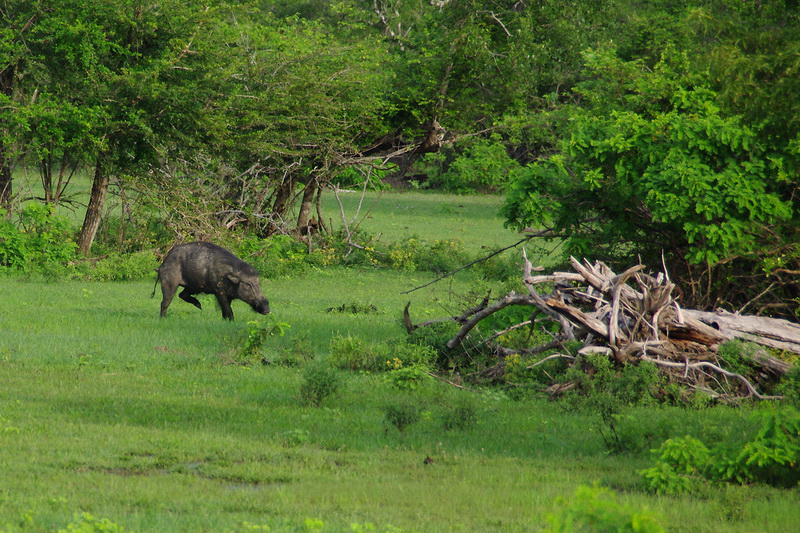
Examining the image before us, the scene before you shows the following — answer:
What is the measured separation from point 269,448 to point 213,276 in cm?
800

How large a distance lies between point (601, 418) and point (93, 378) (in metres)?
5.55

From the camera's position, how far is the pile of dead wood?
1031 centimetres

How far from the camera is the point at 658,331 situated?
34.2 ft

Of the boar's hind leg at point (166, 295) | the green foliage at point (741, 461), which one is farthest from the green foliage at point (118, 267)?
the green foliage at point (741, 461)

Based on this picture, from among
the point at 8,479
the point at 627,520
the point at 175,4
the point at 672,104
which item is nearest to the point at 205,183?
the point at 175,4

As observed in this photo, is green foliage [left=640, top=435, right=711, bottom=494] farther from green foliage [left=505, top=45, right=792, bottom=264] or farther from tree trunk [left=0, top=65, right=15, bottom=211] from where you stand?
tree trunk [left=0, top=65, right=15, bottom=211]

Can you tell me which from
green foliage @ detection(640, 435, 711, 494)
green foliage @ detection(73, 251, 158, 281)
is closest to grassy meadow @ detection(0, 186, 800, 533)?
green foliage @ detection(640, 435, 711, 494)

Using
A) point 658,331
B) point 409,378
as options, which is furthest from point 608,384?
point 409,378

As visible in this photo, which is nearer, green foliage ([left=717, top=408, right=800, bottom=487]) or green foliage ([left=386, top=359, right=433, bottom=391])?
green foliage ([left=717, top=408, right=800, bottom=487])

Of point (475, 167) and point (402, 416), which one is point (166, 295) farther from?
point (475, 167)

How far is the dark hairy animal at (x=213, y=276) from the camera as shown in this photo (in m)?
15.6

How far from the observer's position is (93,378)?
10.8 meters

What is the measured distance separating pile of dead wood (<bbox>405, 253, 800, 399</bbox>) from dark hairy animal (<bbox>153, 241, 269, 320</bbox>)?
5501 mm

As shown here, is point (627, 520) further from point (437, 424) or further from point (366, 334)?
point (366, 334)
